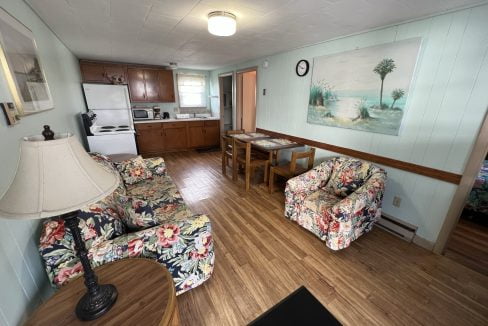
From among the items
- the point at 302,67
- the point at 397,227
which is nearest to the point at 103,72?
the point at 302,67

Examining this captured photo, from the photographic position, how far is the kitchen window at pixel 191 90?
5.47 metres

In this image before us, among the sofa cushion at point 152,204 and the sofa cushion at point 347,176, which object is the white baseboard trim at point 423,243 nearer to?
the sofa cushion at point 347,176

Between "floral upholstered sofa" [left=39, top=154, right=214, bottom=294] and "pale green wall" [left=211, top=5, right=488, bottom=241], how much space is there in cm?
210

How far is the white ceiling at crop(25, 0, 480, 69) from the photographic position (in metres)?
1.57

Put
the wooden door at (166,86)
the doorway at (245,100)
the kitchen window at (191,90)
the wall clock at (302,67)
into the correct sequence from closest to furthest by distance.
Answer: the wall clock at (302,67)
the doorway at (245,100)
the wooden door at (166,86)
the kitchen window at (191,90)

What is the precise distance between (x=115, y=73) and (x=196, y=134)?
2252 mm

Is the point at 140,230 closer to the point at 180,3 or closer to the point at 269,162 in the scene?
the point at 180,3

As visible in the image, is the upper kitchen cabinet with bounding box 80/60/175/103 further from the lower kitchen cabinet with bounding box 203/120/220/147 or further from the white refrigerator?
the lower kitchen cabinet with bounding box 203/120/220/147

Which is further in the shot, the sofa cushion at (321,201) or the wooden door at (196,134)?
the wooden door at (196,134)

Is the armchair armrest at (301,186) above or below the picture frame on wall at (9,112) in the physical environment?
below

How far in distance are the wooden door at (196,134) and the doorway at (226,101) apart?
0.60 metres

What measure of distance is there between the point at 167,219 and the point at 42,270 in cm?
79

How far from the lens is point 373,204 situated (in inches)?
77.7

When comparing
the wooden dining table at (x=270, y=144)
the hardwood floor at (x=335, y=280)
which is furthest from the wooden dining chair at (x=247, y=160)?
the hardwood floor at (x=335, y=280)
